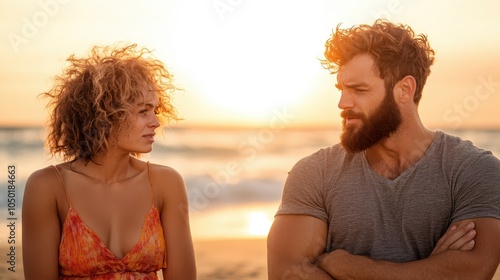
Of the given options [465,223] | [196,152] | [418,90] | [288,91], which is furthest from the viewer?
[196,152]

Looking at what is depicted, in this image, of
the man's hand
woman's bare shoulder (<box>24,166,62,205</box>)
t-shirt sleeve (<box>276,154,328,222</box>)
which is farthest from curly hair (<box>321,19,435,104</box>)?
woman's bare shoulder (<box>24,166,62,205</box>)

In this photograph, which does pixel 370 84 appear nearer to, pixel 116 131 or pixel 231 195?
pixel 116 131

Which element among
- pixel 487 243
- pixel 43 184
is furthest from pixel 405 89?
pixel 43 184

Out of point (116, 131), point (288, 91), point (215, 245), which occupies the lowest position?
point (215, 245)

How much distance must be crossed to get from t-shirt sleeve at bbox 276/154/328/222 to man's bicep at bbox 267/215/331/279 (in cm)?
3

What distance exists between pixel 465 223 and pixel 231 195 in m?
6.84

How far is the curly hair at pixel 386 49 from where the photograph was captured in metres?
4.21

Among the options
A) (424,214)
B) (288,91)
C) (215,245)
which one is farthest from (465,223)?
(288,91)

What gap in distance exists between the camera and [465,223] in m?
3.93

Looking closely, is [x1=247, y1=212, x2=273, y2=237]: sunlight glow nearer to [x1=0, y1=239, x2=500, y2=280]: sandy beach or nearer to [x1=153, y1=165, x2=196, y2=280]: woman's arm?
[x1=0, y1=239, x2=500, y2=280]: sandy beach

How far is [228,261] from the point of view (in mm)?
7188

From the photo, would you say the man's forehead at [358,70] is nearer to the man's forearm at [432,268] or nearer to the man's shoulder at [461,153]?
the man's shoulder at [461,153]

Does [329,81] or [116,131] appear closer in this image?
[116,131]

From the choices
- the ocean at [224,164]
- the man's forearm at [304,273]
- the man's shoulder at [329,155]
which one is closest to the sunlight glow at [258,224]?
the ocean at [224,164]
